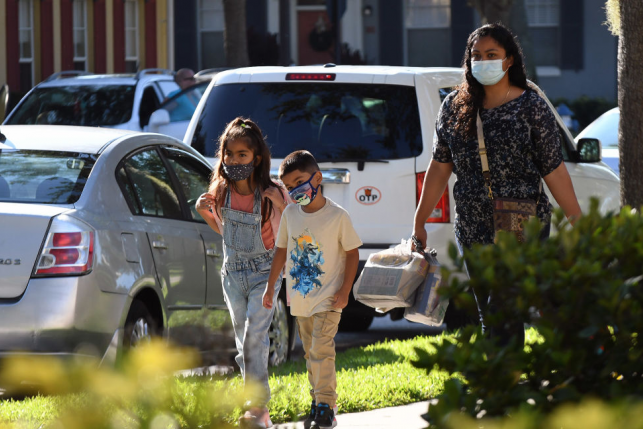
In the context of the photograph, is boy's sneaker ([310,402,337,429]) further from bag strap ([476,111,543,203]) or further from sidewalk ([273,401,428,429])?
bag strap ([476,111,543,203])

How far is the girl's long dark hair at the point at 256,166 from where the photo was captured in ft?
18.9

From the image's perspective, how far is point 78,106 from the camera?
1464 centimetres

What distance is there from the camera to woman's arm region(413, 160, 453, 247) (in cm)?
521

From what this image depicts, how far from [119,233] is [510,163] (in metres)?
2.20

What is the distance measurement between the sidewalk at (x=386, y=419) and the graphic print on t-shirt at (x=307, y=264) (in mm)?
676

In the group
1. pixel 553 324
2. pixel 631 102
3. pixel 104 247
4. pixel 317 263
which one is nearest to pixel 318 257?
pixel 317 263

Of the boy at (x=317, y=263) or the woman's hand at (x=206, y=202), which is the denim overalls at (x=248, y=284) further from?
the boy at (x=317, y=263)

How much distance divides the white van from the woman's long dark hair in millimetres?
2689

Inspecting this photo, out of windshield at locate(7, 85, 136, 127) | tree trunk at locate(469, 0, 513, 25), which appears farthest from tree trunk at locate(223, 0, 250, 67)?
windshield at locate(7, 85, 136, 127)

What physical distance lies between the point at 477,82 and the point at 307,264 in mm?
1153

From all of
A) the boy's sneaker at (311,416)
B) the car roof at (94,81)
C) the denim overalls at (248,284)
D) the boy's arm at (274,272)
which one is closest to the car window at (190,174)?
the denim overalls at (248,284)

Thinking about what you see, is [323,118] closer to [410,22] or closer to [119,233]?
[119,233]

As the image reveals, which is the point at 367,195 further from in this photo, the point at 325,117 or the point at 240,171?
the point at 240,171

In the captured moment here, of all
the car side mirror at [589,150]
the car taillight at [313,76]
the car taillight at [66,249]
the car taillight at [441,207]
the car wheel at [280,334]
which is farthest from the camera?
the car side mirror at [589,150]
